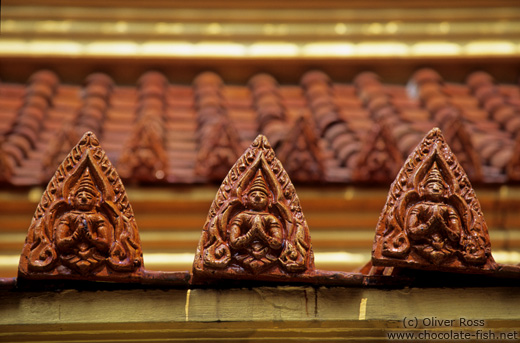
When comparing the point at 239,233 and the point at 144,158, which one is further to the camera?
the point at 144,158

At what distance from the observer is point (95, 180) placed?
3.33 meters

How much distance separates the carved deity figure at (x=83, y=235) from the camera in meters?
3.17

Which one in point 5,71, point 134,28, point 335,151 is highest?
point 134,28

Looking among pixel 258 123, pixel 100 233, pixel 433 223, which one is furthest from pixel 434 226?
pixel 258 123

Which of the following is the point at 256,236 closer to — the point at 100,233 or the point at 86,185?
the point at 100,233

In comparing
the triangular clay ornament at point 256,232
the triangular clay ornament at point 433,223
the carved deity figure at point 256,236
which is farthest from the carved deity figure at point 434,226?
the carved deity figure at point 256,236

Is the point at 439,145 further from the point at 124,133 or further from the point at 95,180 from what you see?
the point at 124,133

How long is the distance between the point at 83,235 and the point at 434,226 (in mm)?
1369

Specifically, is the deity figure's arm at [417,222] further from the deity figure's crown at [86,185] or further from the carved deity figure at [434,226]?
the deity figure's crown at [86,185]

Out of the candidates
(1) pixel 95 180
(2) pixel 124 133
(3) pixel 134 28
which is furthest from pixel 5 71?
(1) pixel 95 180

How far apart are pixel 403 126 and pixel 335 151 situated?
0.58m

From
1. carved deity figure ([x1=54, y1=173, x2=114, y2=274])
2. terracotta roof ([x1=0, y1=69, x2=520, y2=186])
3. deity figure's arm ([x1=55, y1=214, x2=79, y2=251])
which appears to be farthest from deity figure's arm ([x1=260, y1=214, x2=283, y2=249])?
terracotta roof ([x1=0, y1=69, x2=520, y2=186])

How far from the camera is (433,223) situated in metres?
3.24

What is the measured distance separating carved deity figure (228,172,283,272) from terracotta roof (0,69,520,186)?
4.71ft
